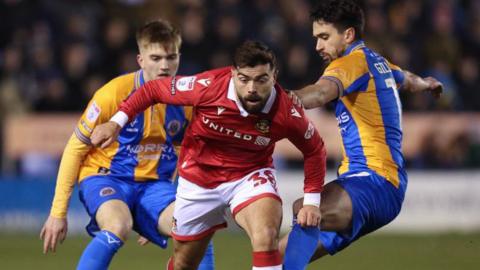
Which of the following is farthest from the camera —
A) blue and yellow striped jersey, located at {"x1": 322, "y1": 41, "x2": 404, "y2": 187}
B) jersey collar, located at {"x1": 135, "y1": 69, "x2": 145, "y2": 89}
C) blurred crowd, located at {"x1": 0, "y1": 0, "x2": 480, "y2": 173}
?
blurred crowd, located at {"x1": 0, "y1": 0, "x2": 480, "y2": 173}

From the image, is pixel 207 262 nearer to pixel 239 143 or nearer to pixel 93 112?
pixel 239 143

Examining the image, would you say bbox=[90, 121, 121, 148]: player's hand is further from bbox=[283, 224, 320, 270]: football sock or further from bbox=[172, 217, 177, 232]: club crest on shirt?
bbox=[283, 224, 320, 270]: football sock

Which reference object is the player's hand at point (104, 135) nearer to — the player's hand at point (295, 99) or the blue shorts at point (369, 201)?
the player's hand at point (295, 99)

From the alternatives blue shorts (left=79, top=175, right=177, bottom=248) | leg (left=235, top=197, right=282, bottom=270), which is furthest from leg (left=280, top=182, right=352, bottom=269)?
blue shorts (left=79, top=175, right=177, bottom=248)

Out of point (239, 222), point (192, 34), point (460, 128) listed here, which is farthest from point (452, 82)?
point (239, 222)

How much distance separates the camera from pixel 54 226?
7047 mm

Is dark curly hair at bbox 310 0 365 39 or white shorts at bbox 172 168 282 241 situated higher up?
dark curly hair at bbox 310 0 365 39

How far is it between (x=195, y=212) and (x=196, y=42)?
8.03 m

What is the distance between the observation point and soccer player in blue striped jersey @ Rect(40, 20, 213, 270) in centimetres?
724

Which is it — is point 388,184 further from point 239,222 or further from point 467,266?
point 467,266

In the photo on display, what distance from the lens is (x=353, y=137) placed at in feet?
22.9

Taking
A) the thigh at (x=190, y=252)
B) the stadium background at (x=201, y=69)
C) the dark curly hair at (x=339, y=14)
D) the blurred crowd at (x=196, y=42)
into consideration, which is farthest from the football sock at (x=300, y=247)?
the blurred crowd at (x=196, y=42)

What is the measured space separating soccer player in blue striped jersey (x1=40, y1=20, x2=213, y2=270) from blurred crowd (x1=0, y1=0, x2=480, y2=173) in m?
6.76

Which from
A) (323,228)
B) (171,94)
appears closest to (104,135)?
(171,94)
